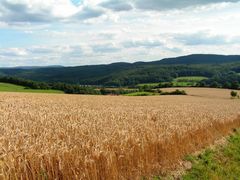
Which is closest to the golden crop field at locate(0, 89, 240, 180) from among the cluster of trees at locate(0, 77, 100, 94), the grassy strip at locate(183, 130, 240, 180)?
the grassy strip at locate(183, 130, 240, 180)

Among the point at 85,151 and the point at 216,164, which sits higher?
the point at 85,151

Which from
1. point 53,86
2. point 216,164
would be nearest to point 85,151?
point 216,164

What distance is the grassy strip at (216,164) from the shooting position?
12055 mm

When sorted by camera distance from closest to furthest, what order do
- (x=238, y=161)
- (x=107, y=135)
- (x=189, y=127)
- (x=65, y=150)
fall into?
(x=65, y=150) → (x=107, y=135) → (x=238, y=161) → (x=189, y=127)

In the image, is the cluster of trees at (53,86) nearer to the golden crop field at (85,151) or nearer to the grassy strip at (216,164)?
the grassy strip at (216,164)

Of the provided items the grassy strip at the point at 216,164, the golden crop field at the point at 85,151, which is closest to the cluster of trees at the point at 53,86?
the grassy strip at the point at 216,164

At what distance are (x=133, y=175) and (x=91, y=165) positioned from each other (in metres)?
2.13

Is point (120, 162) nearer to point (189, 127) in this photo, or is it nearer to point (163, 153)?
point (163, 153)

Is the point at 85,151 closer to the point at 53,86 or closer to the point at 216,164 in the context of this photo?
the point at 216,164

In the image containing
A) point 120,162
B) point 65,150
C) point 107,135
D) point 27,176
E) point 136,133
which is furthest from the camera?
point 136,133

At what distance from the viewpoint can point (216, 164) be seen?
543 inches

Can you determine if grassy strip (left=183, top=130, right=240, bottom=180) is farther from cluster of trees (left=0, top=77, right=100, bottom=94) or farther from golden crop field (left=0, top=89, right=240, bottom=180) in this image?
cluster of trees (left=0, top=77, right=100, bottom=94)

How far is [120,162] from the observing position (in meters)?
10.1

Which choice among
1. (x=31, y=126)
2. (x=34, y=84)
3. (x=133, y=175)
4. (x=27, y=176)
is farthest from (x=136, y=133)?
(x=34, y=84)
